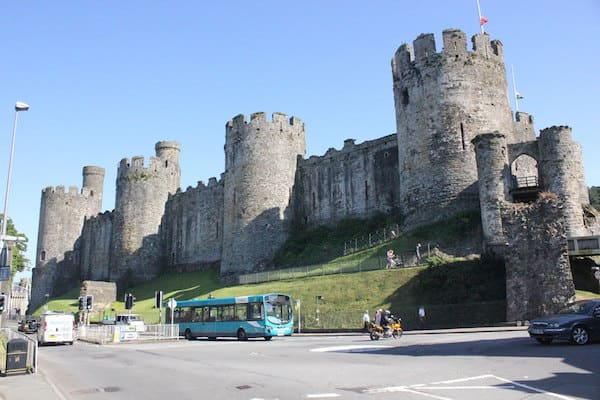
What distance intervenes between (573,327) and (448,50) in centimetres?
2567

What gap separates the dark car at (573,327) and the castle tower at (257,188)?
103 feet

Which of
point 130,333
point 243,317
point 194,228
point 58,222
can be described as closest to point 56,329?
point 130,333

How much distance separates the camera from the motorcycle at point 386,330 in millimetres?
21656

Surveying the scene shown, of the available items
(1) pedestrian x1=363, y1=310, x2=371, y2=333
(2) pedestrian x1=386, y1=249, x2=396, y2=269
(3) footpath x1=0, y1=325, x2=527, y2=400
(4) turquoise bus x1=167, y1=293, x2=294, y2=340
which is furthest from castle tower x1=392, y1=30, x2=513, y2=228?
(3) footpath x1=0, y1=325, x2=527, y2=400

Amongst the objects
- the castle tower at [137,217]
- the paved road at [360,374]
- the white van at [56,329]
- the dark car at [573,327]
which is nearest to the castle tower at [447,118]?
the paved road at [360,374]

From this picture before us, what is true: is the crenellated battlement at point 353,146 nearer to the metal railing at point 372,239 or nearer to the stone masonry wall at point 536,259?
the metal railing at point 372,239

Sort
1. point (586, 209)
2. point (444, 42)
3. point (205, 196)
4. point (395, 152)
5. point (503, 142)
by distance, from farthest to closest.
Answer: point (205, 196), point (395, 152), point (444, 42), point (586, 209), point (503, 142)

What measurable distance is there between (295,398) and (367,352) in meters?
7.72

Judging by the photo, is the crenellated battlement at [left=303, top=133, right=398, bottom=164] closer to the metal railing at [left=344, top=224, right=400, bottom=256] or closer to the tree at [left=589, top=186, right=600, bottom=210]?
the metal railing at [left=344, top=224, right=400, bottom=256]

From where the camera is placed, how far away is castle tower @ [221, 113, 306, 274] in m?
45.8

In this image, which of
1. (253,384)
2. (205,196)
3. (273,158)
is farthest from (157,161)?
(253,384)

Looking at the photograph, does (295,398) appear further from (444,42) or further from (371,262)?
(444,42)

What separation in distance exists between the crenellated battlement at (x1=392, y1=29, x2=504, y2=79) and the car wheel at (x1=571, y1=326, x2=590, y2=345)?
25.2 m

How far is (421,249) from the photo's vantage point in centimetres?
3291
